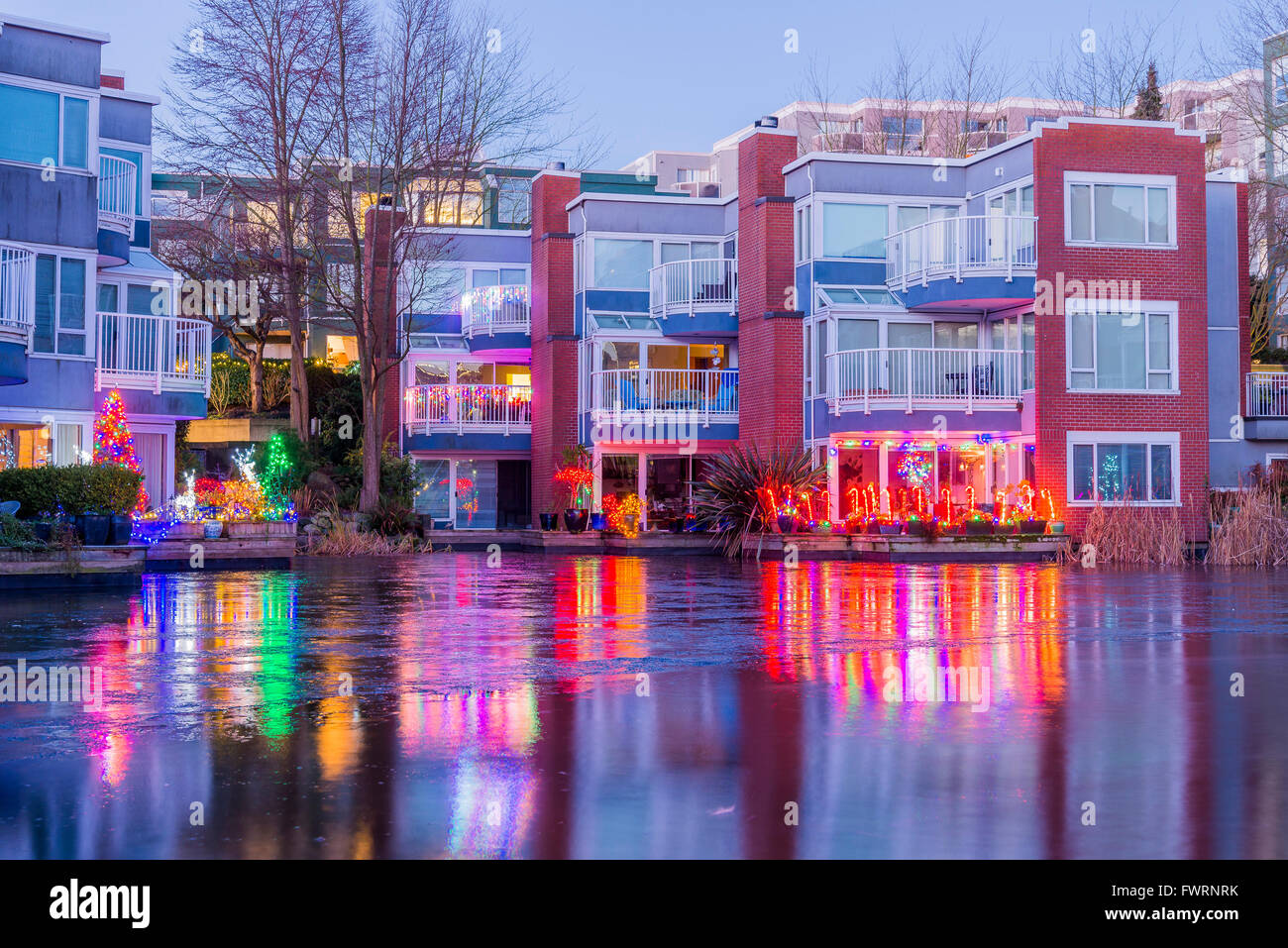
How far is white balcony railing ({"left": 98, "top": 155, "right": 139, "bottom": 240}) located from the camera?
28812 mm

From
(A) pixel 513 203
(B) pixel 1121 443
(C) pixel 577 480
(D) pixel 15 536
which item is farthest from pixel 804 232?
(A) pixel 513 203

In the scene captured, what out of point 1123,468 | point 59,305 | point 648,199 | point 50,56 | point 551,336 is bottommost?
point 1123,468

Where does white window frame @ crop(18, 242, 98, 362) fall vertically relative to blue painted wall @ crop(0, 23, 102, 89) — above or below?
below

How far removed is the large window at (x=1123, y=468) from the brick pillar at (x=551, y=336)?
15.0 metres

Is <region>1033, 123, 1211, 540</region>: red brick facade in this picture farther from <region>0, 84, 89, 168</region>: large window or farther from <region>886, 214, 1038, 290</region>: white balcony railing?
<region>0, 84, 89, 168</region>: large window

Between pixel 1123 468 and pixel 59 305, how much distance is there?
22.4 meters

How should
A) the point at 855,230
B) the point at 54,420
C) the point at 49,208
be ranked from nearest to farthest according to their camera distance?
1. the point at 49,208
2. the point at 54,420
3. the point at 855,230

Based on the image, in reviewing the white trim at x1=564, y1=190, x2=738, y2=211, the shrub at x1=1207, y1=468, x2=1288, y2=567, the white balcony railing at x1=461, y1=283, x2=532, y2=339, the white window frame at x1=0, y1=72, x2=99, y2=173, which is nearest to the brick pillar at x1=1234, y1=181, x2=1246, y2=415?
the shrub at x1=1207, y1=468, x2=1288, y2=567

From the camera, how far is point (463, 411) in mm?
43125

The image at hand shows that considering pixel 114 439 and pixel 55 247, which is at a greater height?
pixel 55 247

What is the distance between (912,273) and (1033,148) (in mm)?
3953

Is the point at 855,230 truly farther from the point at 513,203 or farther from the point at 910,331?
the point at 513,203

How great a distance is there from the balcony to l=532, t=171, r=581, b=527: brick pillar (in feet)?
36.9
